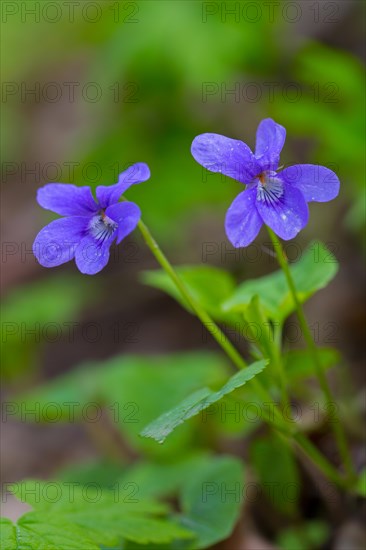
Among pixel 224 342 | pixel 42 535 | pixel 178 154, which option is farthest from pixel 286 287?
pixel 178 154

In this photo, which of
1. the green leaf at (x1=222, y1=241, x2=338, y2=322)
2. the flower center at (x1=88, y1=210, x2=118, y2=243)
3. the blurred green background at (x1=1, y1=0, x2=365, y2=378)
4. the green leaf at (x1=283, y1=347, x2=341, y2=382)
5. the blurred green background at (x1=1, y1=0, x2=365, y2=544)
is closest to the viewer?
the flower center at (x1=88, y1=210, x2=118, y2=243)

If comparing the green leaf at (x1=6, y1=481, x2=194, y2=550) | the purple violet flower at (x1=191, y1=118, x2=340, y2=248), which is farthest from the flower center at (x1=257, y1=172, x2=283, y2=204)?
the green leaf at (x1=6, y1=481, x2=194, y2=550)

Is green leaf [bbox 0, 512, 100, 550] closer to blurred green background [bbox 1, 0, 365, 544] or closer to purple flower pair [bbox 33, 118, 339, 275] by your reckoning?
purple flower pair [bbox 33, 118, 339, 275]

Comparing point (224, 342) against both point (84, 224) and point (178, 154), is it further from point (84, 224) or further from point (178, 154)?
point (178, 154)

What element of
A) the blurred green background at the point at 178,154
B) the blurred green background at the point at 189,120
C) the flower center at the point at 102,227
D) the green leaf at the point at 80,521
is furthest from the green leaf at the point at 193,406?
the blurred green background at the point at 189,120

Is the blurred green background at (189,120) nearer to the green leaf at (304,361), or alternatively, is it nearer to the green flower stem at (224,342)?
the green leaf at (304,361)

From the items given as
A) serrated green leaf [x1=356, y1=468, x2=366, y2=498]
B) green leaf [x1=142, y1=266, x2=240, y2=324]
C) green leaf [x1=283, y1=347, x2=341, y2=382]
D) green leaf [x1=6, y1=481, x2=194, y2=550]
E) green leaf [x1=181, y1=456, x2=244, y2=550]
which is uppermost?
green leaf [x1=142, y1=266, x2=240, y2=324]
